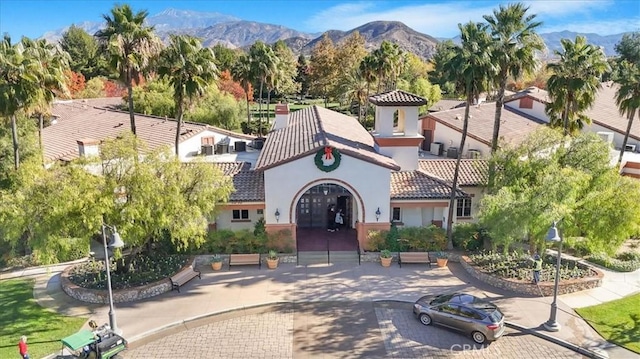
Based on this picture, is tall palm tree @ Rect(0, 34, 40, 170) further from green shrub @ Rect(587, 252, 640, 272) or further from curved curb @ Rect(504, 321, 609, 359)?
green shrub @ Rect(587, 252, 640, 272)

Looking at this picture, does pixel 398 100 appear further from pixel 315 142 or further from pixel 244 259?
pixel 244 259

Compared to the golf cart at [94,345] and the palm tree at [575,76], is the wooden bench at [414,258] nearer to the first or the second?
the palm tree at [575,76]

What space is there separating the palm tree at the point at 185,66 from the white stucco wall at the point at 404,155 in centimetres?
1183

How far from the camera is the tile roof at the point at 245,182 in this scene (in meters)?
26.5

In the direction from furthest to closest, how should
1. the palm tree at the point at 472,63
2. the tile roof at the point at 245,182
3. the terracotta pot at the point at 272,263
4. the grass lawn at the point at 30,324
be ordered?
1. the tile roof at the point at 245,182
2. the terracotta pot at the point at 272,263
3. the palm tree at the point at 472,63
4. the grass lawn at the point at 30,324

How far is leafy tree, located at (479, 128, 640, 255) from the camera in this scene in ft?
66.8

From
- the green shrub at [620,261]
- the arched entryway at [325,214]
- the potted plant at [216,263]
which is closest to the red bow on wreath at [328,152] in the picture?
the arched entryway at [325,214]

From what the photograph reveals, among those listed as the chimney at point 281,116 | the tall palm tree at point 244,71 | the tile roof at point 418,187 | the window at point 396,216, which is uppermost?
the tall palm tree at point 244,71

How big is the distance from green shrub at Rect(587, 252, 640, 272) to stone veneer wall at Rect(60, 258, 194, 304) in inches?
893

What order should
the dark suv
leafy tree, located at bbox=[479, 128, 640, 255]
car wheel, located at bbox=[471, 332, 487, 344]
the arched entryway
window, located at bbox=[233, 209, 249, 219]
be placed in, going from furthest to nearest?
the arched entryway → window, located at bbox=[233, 209, 249, 219] → leafy tree, located at bbox=[479, 128, 640, 255] → car wheel, located at bbox=[471, 332, 487, 344] → the dark suv

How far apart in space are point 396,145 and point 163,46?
15.1 metres

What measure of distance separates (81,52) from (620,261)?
303 ft

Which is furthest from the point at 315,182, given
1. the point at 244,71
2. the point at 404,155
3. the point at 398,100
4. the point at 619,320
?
the point at 244,71

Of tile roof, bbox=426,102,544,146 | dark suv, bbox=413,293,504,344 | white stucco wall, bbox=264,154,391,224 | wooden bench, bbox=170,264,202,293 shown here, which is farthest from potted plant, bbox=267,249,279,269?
tile roof, bbox=426,102,544,146
